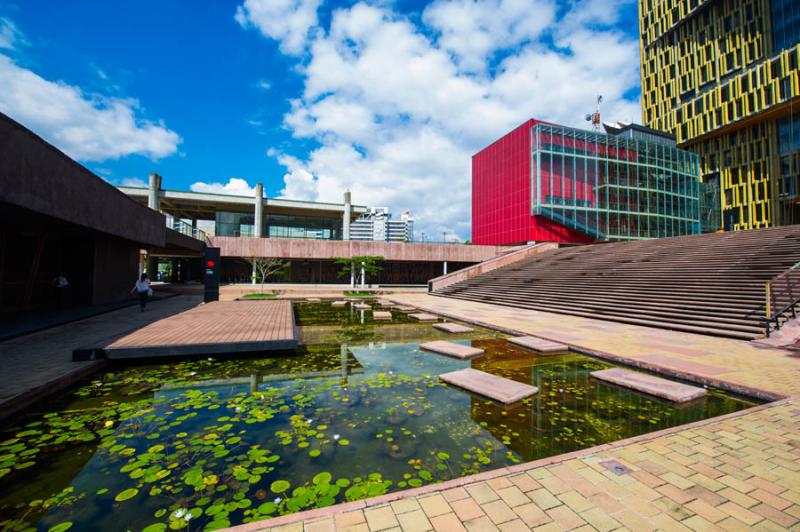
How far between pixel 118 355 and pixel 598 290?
19315 millimetres

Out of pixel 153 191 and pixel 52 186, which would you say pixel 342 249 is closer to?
pixel 153 191

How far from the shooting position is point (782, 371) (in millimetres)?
6562

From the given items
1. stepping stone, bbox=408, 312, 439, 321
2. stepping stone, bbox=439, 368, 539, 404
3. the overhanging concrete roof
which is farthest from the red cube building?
stepping stone, bbox=439, 368, 539, 404

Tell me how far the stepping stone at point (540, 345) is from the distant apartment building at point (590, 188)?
3313 cm

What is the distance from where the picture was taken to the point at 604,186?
132 ft

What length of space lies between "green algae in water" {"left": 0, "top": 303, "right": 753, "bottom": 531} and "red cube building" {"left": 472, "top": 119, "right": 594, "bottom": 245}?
3664cm

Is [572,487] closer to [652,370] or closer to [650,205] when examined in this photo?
[652,370]

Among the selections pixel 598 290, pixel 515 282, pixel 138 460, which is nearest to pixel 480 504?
pixel 138 460

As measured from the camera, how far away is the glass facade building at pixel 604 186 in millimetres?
39253

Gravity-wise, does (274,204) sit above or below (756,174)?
below

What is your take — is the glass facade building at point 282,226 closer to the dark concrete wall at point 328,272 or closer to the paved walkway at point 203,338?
the dark concrete wall at point 328,272

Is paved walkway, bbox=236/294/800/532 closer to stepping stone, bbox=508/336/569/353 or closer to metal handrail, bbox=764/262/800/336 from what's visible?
stepping stone, bbox=508/336/569/353

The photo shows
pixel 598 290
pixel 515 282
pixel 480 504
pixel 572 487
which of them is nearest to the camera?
pixel 480 504

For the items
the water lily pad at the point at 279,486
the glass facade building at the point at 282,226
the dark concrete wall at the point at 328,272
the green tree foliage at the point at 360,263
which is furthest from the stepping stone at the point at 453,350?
the glass facade building at the point at 282,226
